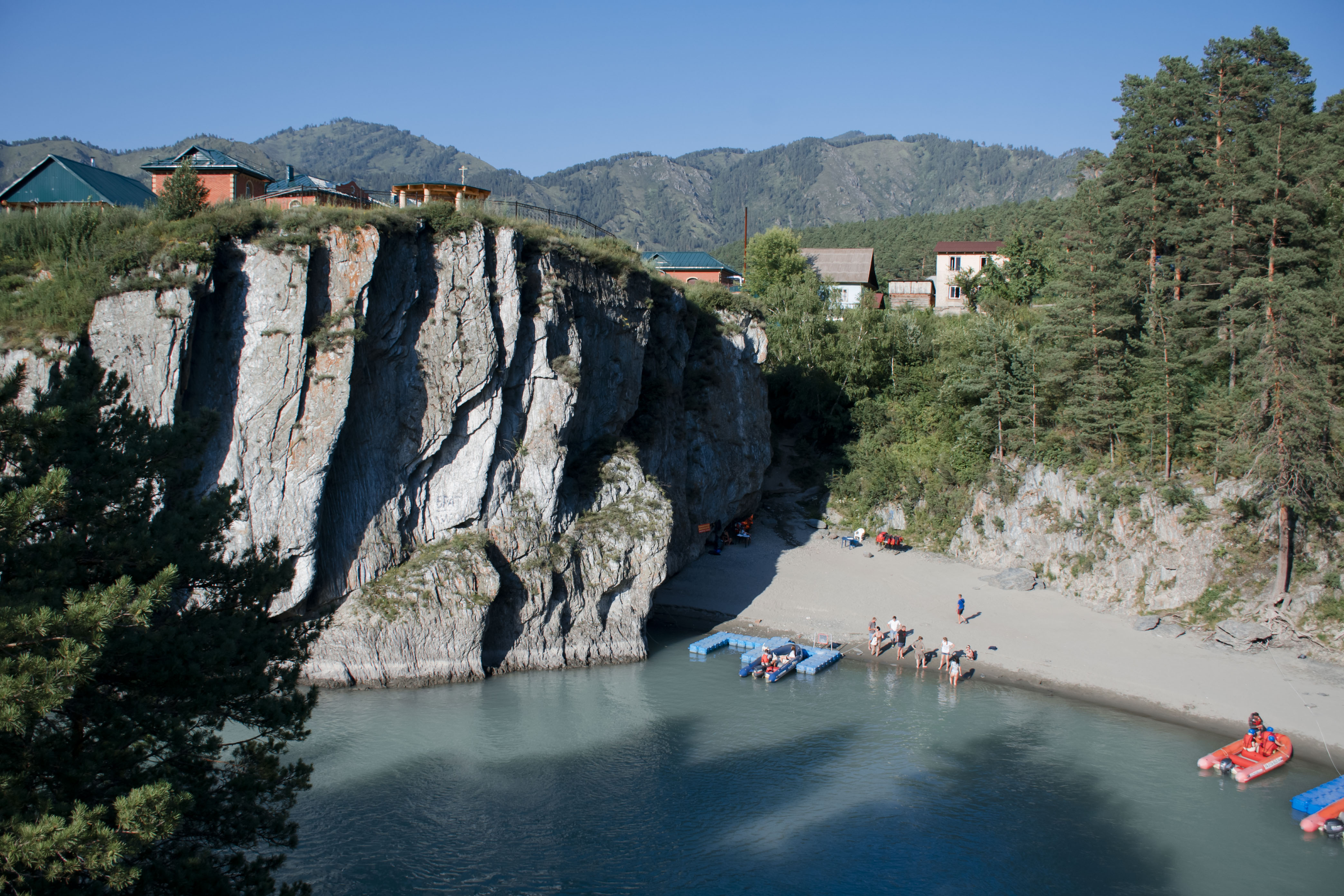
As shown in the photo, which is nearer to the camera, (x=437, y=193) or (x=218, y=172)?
(x=437, y=193)

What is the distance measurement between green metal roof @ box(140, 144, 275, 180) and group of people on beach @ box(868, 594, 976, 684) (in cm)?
2641

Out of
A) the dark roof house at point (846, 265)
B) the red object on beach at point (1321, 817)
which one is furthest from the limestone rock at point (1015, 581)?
the dark roof house at point (846, 265)

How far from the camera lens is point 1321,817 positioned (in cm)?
1706

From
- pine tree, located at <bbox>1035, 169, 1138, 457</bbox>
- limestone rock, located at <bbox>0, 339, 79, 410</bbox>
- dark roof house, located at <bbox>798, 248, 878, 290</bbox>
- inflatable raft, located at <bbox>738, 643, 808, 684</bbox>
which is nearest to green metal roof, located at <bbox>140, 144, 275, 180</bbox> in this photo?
limestone rock, located at <bbox>0, 339, 79, 410</bbox>

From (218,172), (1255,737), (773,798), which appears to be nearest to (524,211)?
(218,172)

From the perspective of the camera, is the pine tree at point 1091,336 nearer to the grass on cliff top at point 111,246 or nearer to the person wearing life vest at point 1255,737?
the person wearing life vest at point 1255,737

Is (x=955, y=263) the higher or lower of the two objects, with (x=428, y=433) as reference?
higher

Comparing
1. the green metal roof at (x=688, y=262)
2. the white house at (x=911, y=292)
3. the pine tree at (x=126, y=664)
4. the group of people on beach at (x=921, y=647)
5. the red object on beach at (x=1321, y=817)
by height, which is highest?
the green metal roof at (x=688, y=262)

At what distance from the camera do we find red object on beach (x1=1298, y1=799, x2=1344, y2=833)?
55.8 ft

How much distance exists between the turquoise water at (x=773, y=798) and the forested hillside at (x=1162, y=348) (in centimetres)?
996

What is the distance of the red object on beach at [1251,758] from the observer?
18.9 m

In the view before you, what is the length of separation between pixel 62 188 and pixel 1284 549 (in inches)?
1529

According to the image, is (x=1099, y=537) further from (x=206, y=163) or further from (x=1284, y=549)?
(x=206, y=163)

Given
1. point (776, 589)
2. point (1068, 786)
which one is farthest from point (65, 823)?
point (776, 589)
